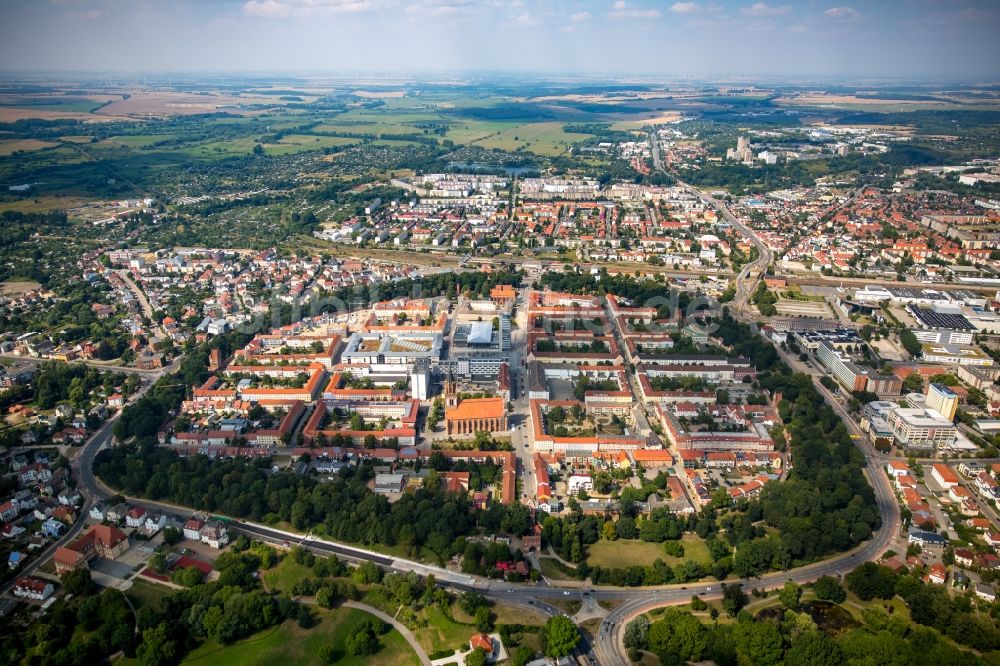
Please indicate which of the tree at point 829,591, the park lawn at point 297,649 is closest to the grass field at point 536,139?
the tree at point 829,591

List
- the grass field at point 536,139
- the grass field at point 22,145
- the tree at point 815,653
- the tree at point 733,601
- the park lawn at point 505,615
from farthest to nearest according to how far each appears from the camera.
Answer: the grass field at point 536,139 < the grass field at point 22,145 < the tree at point 733,601 < the park lawn at point 505,615 < the tree at point 815,653

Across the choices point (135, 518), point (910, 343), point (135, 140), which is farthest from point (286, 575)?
point (135, 140)

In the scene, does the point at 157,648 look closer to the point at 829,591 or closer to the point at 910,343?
the point at 829,591

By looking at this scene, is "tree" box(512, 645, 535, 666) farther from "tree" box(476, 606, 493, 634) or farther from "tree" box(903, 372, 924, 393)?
"tree" box(903, 372, 924, 393)

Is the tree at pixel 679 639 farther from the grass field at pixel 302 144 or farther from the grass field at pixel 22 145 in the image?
the grass field at pixel 22 145

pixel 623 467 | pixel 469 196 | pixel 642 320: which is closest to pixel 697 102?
pixel 469 196

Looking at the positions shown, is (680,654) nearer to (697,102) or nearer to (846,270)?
(846,270)
